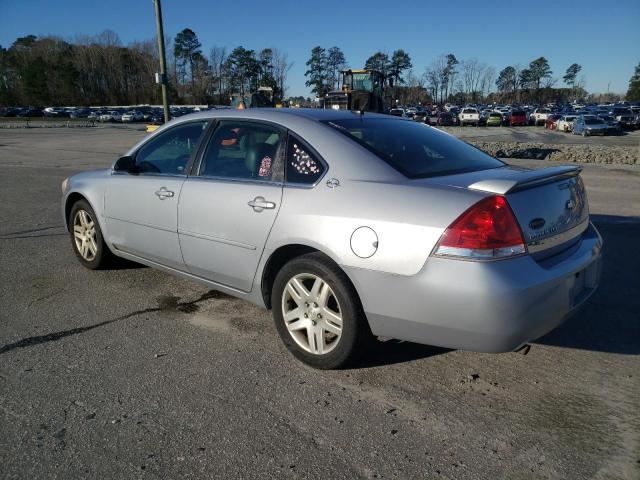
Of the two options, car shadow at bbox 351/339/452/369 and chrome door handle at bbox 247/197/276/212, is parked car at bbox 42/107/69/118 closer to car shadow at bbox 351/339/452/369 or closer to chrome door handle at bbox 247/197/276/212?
chrome door handle at bbox 247/197/276/212

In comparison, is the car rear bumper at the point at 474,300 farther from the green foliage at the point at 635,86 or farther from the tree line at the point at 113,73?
the green foliage at the point at 635,86

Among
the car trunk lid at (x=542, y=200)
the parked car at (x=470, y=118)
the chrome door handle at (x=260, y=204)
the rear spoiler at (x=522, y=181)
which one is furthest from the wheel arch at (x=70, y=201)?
the parked car at (x=470, y=118)

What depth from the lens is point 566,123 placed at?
4159 cm

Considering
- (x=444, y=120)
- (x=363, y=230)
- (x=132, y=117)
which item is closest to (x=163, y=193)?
(x=363, y=230)

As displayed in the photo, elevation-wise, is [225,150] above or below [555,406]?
above

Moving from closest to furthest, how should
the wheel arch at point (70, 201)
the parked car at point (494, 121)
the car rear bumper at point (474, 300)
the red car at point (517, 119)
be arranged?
the car rear bumper at point (474, 300) < the wheel arch at point (70, 201) < the red car at point (517, 119) < the parked car at point (494, 121)

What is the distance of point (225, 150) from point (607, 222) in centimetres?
577

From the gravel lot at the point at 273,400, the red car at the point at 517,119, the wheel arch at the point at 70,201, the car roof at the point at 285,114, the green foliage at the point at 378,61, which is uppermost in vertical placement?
the green foliage at the point at 378,61

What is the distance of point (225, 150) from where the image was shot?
3703mm

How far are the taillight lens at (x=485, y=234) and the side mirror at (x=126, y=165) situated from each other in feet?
9.69

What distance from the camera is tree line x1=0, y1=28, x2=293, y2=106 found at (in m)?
98.6

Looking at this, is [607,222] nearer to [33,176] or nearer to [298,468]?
[298,468]

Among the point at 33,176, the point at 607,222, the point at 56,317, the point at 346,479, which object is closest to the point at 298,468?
the point at 346,479

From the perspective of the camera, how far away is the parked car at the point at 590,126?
A: 36.0 meters
